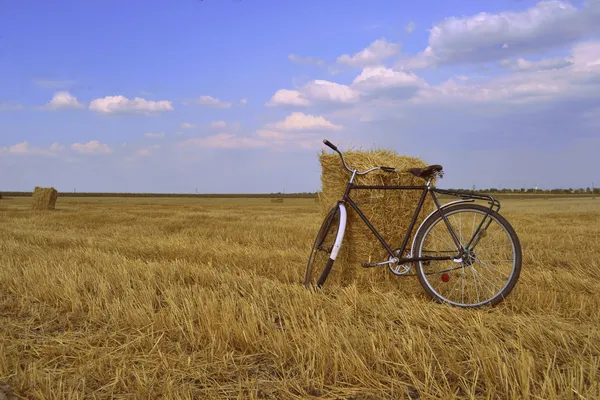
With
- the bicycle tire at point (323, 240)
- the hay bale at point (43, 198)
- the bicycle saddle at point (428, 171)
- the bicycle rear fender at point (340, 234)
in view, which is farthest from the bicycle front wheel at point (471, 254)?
the hay bale at point (43, 198)

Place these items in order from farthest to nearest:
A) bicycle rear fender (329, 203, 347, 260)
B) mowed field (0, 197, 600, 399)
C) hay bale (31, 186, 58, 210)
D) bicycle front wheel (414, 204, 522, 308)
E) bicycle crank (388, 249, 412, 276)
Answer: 1. hay bale (31, 186, 58, 210)
2. bicycle rear fender (329, 203, 347, 260)
3. bicycle crank (388, 249, 412, 276)
4. bicycle front wheel (414, 204, 522, 308)
5. mowed field (0, 197, 600, 399)

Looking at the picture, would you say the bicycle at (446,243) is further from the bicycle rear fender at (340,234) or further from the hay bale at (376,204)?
the hay bale at (376,204)

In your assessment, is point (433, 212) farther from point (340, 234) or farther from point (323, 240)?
point (323, 240)

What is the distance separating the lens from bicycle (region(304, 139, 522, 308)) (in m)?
4.04

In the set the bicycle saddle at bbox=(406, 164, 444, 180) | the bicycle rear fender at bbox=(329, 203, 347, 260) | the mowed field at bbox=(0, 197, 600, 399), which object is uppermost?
the bicycle saddle at bbox=(406, 164, 444, 180)

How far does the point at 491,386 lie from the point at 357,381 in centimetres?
67

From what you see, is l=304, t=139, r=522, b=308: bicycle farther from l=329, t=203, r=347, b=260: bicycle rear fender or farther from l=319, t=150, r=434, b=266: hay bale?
l=319, t=150, r=434, b=266: hay bale

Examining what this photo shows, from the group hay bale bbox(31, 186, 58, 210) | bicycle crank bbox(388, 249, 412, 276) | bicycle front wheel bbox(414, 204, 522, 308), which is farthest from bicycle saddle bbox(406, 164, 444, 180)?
hay bale bbox(31, 186, 58, 210)

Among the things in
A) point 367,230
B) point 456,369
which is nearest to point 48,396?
point 456,369

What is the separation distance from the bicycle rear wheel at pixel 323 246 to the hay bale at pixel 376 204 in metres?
0.15

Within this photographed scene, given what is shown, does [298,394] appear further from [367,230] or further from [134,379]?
[367,230]

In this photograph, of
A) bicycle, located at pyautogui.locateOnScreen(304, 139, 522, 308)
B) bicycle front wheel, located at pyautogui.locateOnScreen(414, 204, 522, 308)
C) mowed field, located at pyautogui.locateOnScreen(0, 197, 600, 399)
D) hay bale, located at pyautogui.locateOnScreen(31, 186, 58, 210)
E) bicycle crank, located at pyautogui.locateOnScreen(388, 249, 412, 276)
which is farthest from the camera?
hay bale, located at pyautogui.locateOnScreen(31, 186, 58, 210)

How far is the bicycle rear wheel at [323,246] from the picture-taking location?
4934 mm

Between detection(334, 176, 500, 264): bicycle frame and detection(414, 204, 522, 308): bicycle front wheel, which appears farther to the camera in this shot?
detection(334, 176, 500, 264): bicycle frame
